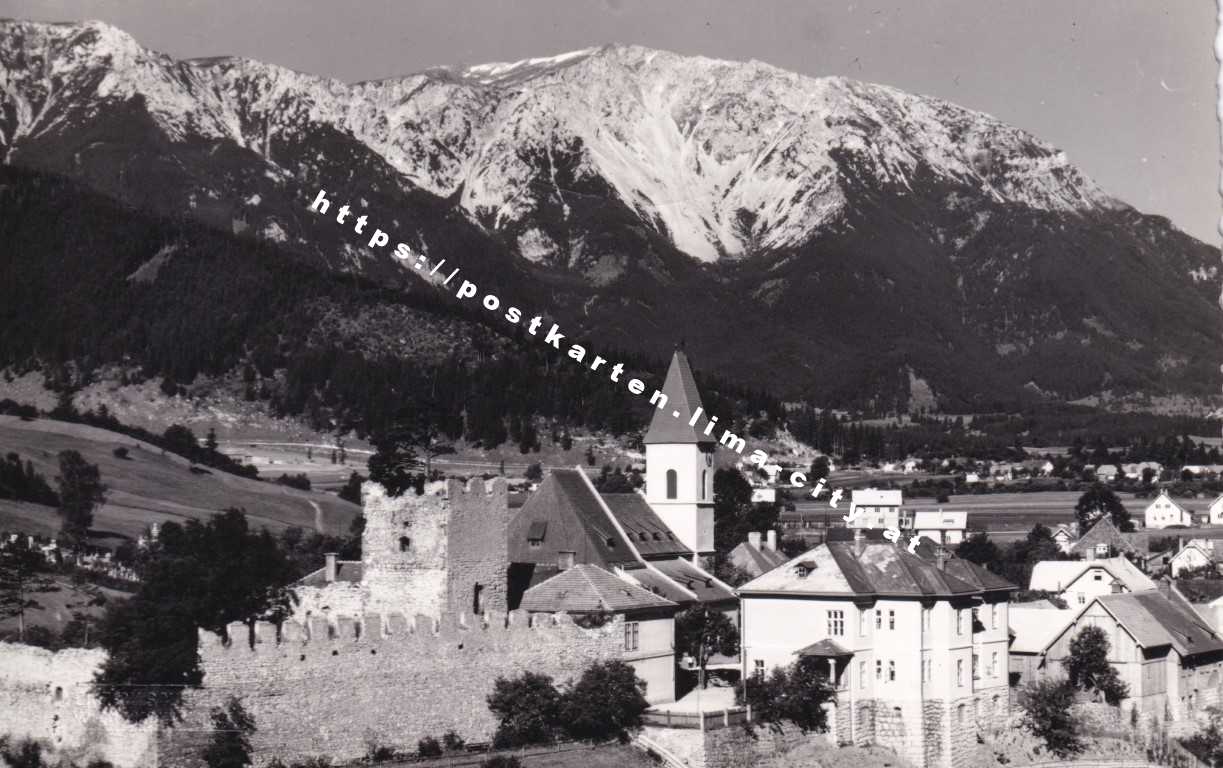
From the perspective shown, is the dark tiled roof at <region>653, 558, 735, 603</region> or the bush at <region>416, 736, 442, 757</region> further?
the dark tiled roof at <region>653, 558, 735, 603</region>

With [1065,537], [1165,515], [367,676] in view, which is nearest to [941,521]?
[1065,537]

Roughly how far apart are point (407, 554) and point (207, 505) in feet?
282

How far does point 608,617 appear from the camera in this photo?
65.3 meters

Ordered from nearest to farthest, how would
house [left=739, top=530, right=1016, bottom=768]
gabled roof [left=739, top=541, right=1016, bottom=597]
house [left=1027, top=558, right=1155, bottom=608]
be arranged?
house [left=739, top=530, right=1016, bottom=768]
gabled roof [left=739, top=541, right=1016, bottom=597]
house [left=1027, top=558, right=1155, bottom=608]

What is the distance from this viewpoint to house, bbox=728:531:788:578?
96.6 meters

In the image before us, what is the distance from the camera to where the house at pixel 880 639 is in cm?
6975

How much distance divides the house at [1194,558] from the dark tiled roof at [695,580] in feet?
168

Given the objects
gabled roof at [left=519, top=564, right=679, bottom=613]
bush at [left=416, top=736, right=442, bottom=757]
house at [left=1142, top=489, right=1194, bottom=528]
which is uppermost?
house at [left=1142, top=489, right=1194, bottom=528]

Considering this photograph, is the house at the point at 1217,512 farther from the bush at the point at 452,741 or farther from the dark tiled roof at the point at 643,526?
the bush at the point at 452,741

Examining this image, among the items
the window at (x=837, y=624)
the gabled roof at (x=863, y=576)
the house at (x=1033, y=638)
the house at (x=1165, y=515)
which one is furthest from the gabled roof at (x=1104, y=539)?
the window at (x=837, y=624)

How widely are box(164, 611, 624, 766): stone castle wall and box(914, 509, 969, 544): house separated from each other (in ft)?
336

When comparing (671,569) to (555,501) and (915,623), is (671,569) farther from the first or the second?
(915,623)

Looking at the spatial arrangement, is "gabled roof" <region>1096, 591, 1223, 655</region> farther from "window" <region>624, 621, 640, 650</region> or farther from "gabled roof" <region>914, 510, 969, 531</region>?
"gabled roof" <region>914, 510, 969, 531</region>

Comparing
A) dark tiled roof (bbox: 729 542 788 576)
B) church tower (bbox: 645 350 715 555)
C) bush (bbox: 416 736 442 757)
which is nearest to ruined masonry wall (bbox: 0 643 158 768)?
bush (bbox: 416 736 442 757)
